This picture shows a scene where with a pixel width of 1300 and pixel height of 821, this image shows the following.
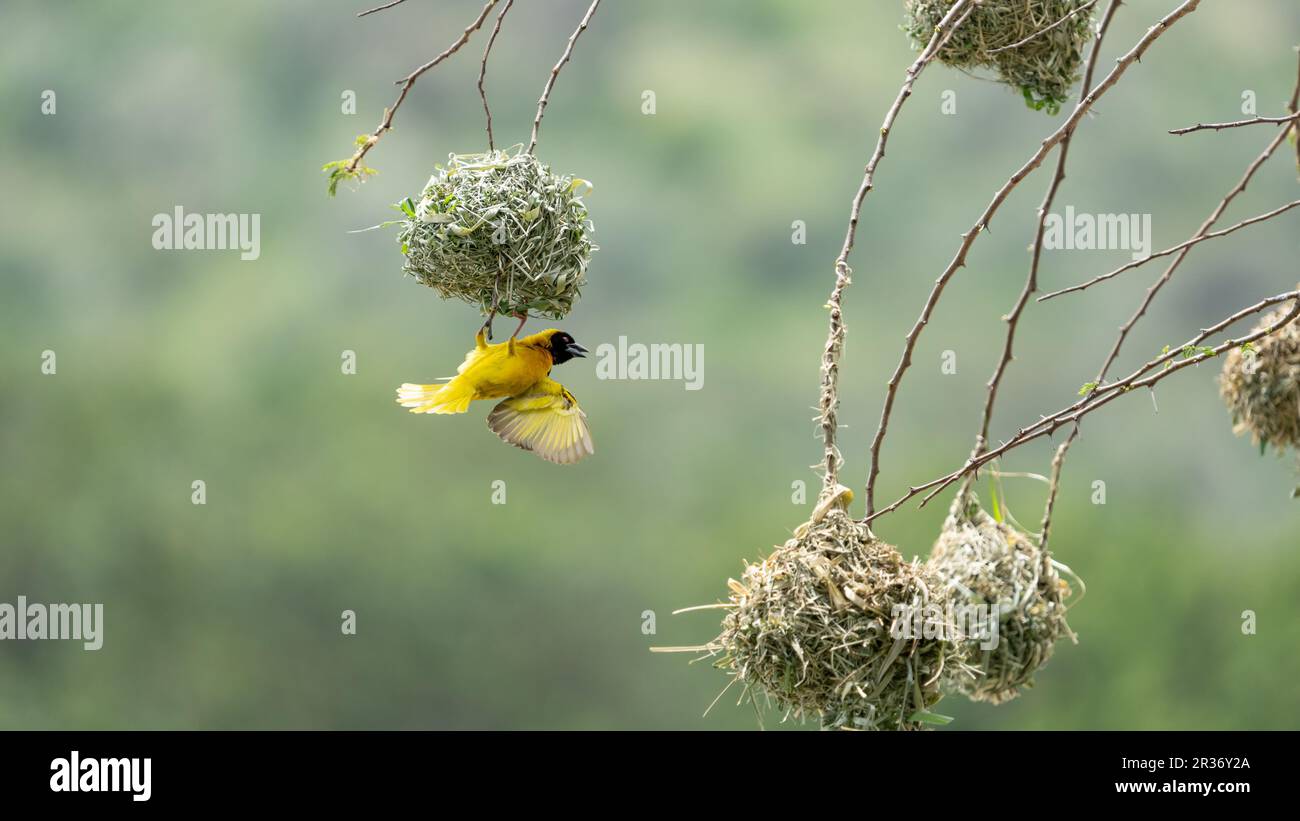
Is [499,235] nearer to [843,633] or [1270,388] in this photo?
[843,633]

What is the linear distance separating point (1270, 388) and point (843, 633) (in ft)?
3.92

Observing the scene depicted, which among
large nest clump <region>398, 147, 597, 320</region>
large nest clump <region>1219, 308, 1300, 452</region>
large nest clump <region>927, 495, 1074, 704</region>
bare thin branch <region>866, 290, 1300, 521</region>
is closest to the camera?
bare thin branch <region>866, 290, 1300, 521</region>

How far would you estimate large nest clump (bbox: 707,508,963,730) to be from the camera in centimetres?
166

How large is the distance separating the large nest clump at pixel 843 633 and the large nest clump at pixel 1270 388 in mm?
1014

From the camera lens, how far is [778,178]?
6.29 metres

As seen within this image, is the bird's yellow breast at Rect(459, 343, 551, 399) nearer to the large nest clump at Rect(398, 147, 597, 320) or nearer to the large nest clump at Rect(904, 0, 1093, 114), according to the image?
the large nest clump at Rect(398, 147, 597, 320)

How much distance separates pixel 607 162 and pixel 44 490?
3270mm

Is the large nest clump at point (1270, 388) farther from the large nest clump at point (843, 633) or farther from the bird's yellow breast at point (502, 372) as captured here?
the bird's yellow breast at point (502, 372)

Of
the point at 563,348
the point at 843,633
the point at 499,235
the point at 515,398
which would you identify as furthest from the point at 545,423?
the point at 843,633

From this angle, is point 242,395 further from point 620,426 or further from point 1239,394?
point 1239,394

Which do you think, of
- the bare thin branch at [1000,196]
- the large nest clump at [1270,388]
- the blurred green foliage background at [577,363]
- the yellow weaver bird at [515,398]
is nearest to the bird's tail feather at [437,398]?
the yellow weaver bird at [515,398]

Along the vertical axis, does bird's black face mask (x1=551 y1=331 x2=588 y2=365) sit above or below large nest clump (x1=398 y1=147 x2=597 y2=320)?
below

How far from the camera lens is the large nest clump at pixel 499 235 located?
72.4 inches

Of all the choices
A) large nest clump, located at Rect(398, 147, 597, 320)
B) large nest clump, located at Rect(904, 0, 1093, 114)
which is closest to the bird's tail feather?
large nest clump, located at Rect(398, 147, 597, 320)
